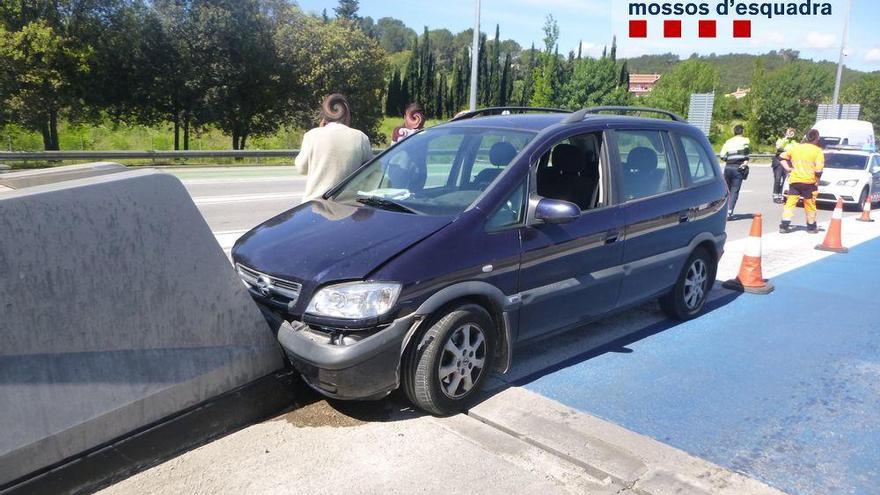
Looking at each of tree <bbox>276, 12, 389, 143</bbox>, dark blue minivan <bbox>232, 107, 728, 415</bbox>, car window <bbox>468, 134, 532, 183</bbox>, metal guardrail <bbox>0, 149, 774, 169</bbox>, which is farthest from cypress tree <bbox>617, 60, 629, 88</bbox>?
car window <bbox>468, 134, 532, 183</bbox>

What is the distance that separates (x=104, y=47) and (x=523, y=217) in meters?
27.5

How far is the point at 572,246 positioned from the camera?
4.35 m

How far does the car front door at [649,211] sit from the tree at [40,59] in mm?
23796

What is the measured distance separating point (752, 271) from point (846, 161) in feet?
35.6

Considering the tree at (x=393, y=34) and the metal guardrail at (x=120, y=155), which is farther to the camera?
the tree at (x=393, y=34)

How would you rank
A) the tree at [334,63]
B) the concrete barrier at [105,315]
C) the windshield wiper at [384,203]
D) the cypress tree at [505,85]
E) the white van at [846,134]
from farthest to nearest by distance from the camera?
the cypress tree at [505,85] < the tree at [334,63] < the white van at [846,134] < the windshield wiper at [384,203] < the concrete barrier at [105,315]

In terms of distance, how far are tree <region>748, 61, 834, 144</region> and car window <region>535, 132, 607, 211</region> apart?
241 ft

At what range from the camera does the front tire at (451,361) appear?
11.7ft

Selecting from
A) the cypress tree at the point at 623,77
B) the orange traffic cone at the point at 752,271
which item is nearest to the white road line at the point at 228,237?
the orange traffic cone at the point at 752,271

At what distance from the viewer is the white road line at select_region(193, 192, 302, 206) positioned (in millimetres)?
12375

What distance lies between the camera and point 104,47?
26.2 meters

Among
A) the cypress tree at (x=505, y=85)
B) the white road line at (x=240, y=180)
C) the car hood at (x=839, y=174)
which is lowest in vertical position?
the white road line at (x=240, y=180)

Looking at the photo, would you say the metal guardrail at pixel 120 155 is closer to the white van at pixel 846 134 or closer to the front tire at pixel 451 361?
the front tire at pixel 451 361

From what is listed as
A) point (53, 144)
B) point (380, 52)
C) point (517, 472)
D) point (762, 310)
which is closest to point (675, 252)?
point (762, 310)
